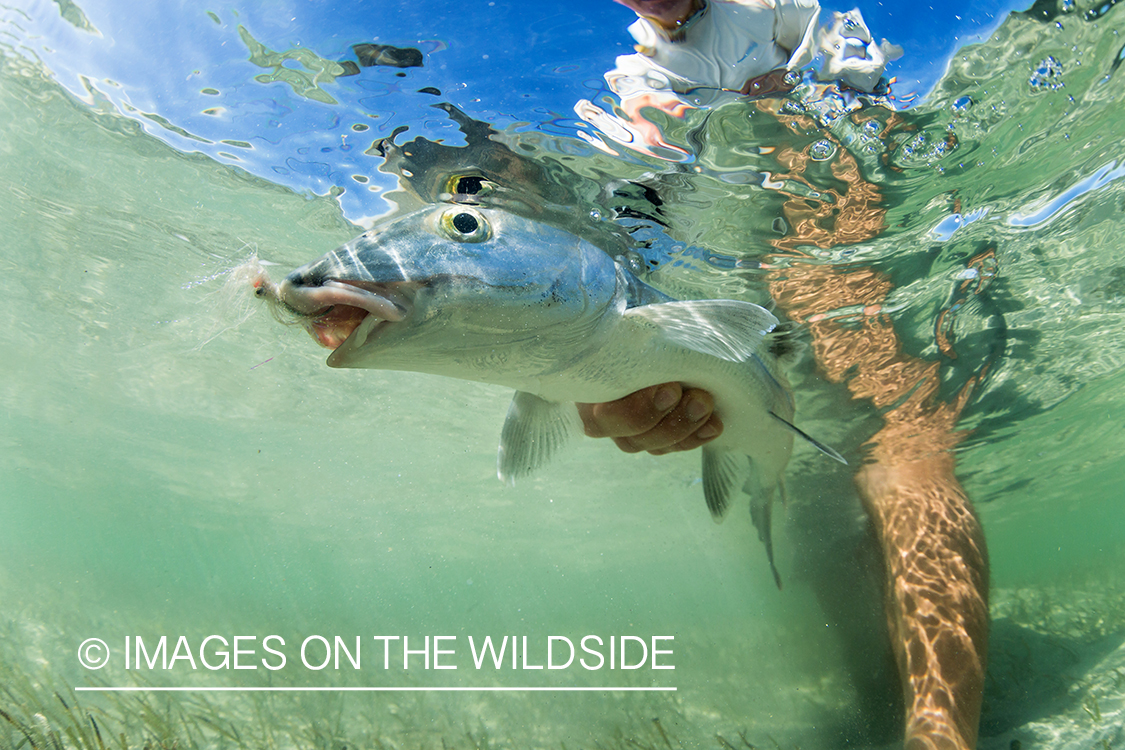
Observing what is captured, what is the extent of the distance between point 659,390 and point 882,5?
9.45 ft

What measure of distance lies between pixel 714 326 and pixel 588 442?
46.5ft

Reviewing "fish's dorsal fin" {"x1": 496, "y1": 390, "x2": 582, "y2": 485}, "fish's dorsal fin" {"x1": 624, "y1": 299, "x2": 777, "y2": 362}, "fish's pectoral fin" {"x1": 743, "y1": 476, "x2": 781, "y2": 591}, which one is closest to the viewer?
"fish's dorsal fin" {"x1": 624, "y1": 299, "x2": 777, "y2": 362}

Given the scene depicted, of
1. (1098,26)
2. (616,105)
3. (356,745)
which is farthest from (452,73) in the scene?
(356,745)

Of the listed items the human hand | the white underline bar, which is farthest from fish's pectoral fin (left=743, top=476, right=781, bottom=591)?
the white underline bar

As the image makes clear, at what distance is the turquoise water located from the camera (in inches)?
194

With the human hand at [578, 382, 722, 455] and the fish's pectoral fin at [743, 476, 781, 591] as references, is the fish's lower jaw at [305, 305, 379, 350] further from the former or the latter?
the fish's pectoral fin at [743, 476, 781, 591]

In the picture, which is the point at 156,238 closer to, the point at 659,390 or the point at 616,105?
the point at 616,105

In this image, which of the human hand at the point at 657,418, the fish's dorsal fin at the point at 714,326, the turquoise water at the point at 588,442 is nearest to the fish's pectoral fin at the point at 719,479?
the human hand at the point at 657,418

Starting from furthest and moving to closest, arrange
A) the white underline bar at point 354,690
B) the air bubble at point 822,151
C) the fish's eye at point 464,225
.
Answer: the white underline bar at point 354,690, the air bubble at point 822,151, the fish's eye at point 464,225

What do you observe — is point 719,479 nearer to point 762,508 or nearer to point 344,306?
point 762,508

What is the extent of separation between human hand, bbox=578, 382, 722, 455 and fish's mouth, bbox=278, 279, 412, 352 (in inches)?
93.6

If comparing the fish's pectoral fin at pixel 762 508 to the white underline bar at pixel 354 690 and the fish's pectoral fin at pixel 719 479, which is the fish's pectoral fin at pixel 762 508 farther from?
the white underline bar at pixel 354 690

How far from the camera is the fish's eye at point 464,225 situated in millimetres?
2199

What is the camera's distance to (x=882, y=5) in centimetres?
364
